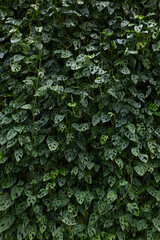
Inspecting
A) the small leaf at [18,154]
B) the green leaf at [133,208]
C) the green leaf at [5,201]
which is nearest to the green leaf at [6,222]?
the green leaf at [5,201]

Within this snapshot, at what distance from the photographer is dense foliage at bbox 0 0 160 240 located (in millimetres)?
1669

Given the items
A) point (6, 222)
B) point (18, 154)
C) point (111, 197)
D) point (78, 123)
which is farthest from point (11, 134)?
point (111, 197)

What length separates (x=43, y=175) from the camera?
174cm

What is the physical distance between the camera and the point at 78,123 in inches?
68.1

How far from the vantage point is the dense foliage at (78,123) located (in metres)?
1.67

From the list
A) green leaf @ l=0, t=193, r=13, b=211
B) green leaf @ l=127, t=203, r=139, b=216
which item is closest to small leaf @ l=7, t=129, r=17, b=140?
green leaf @ l=0, t=193, r=13, b=211

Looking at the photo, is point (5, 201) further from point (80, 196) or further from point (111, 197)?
point (111, 197)

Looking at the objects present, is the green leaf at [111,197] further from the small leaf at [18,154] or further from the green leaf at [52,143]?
the small leaf at [18,154]

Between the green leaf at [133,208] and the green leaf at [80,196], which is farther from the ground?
the green leaf at [80,196]

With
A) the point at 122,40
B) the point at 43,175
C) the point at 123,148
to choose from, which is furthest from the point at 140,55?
the point at 43,175

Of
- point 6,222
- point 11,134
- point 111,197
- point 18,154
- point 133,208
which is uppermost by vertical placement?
point 11,134

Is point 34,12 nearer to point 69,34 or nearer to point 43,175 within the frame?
point 69,34

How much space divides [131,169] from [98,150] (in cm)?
29

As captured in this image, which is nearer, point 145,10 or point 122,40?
point 122,40
